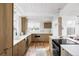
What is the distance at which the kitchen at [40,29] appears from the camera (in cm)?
179

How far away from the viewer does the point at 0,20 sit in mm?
1496

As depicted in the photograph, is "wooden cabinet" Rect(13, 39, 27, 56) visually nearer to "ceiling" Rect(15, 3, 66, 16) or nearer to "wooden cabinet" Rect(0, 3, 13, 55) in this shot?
"wooden cabinet" Rect(0, 3, 13, 55)

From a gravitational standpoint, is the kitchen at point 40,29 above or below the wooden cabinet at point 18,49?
above

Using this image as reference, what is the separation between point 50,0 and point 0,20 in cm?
60

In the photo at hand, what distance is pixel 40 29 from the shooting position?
41.2ft

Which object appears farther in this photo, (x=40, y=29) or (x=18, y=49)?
(x=40, y=29)

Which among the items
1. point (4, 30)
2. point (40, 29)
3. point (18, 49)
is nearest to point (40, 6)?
point (18, 49)

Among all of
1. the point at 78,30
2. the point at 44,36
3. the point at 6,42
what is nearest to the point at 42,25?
the point at 44,36

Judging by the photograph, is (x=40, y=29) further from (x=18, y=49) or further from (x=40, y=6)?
(x=18, y=49)

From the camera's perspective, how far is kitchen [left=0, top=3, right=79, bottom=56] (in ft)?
5.87

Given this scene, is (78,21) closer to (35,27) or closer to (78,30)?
(78,30)

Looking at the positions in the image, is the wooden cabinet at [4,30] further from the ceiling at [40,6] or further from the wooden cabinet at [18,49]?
the ceiling at [40,6]

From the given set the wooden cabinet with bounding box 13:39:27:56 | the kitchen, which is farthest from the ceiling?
the wooden cabinet with bounding box 13:39:27:56

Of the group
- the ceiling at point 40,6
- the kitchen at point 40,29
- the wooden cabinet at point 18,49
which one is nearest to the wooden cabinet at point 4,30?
the kitchen at point 40,29
